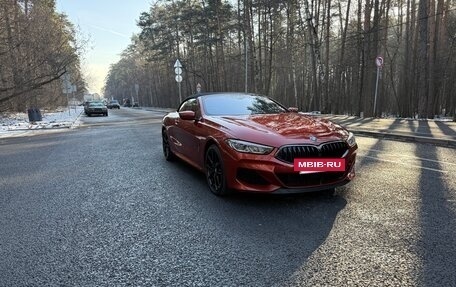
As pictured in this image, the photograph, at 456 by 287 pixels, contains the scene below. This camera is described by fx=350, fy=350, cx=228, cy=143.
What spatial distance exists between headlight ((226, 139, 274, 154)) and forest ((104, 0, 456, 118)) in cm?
1470

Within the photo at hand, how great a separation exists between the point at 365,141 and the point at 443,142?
6.34 feet

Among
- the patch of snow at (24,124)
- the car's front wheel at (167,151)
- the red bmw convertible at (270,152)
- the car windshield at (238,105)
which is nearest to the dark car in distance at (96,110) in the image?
the patch of snow at (24,124)

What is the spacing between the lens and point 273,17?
32719mm

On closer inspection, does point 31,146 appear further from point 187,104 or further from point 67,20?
point 67,20

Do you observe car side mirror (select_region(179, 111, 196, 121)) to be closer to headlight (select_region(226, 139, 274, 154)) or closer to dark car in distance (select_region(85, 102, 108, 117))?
headlight (select_region(226, 139, 274, 154))

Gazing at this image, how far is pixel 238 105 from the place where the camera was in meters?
5.85

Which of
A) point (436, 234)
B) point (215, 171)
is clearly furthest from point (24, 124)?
point (436, 234)

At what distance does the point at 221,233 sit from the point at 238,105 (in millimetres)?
2787

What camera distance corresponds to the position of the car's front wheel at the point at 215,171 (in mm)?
4548

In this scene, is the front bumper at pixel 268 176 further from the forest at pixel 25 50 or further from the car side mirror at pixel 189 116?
the forest at pixel 25 50

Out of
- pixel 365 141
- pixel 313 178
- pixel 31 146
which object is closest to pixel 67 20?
pixel 31 146

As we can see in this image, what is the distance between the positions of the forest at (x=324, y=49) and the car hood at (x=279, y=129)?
44.7 feet

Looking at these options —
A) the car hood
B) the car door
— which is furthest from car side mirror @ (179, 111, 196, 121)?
the car hood

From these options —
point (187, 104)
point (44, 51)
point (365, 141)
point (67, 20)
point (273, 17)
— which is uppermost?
point (67, 20)
